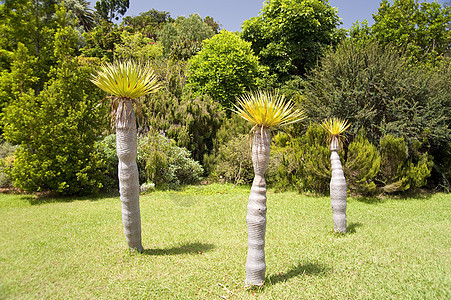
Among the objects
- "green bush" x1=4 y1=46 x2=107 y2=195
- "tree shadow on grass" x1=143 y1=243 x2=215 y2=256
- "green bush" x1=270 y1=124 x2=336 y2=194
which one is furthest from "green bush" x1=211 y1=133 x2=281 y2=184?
"tree shadow on grass" x1=143 y1=243 x2=215 y2=256

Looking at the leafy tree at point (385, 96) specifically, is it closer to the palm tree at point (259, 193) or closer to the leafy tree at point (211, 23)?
the palm tree at point (259, 193)

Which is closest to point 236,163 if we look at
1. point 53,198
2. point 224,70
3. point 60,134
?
point 224,70

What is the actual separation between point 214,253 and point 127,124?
8.89 feet

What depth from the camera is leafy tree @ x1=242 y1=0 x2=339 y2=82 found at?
58.7 feet

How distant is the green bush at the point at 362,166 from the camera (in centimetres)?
1005

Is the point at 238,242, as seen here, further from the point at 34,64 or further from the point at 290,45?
the point at 290,45

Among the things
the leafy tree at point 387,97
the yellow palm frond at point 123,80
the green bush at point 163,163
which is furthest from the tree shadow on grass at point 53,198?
the leafy tree at point 387,97

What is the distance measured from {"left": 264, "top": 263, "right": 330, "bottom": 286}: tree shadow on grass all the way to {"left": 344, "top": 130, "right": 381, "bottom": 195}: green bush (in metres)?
6.03

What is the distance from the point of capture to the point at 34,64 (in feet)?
36.1

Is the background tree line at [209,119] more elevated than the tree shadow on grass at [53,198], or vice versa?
the background tree line at [209,119]

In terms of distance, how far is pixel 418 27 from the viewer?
19.4 meters

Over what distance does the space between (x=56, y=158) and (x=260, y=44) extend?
1442 cm

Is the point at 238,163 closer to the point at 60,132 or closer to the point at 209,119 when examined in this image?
the point at 209,119

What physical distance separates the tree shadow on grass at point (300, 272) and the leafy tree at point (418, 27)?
1837 centimetres
